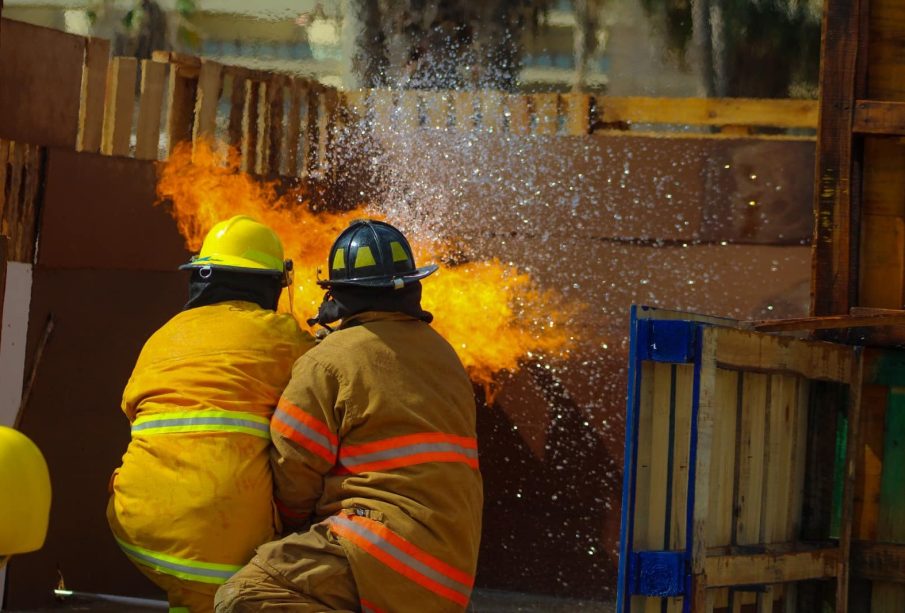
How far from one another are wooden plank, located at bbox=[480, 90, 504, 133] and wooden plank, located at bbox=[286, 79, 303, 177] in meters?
1.09

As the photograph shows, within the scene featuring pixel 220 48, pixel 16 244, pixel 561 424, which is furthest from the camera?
pixel 220 48

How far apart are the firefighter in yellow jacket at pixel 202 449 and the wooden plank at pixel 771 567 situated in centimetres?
150

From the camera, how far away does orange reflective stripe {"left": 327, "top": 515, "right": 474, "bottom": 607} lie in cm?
417

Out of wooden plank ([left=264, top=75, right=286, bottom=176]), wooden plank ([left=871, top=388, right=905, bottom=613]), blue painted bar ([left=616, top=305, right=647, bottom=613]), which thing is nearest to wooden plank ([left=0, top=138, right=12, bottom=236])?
wooden plank ([left=264, top=75, right=286, bottom=176])

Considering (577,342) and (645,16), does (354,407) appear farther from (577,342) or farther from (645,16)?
(645,16)

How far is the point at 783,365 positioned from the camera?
4688mm

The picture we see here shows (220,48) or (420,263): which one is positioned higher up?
(220,48)

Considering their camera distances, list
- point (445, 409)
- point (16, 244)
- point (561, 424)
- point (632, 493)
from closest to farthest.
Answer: point (632, 493) < point (445, 409) < point (16, 244) < point (561, 424)

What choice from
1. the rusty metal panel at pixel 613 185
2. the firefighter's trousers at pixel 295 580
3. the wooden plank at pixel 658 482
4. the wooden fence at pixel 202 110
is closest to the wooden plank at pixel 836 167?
the wooden plank at pixel 658 482

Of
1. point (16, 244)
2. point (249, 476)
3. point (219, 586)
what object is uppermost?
point (16, 244)

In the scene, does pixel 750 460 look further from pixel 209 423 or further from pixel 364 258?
pixel 209 423

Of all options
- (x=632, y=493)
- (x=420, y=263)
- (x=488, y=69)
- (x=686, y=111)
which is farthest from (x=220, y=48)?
(x=632, y=493)

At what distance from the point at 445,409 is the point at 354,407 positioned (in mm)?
328

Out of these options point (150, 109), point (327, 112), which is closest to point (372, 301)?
point (150, 109)
